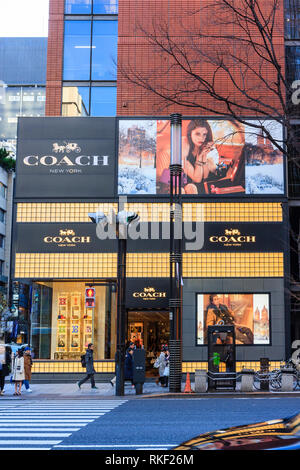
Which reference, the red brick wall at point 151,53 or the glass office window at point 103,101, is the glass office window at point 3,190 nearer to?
the glass office window at point 103,101

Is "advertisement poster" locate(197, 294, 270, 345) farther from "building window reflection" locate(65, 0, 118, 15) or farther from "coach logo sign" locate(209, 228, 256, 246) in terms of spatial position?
"building window reflection" locate(65, 0, 118, 15)

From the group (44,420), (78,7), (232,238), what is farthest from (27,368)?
(78,7)

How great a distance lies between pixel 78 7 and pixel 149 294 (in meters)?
15.4

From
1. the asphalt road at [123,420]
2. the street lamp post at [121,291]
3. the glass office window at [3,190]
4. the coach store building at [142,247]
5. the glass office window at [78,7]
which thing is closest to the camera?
the asphalt road at [123,420]

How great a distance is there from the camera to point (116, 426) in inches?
512

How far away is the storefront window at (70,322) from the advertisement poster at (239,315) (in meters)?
3.93

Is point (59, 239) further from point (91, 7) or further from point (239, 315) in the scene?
point (91, 7)

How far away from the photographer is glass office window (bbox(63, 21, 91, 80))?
30.2 m

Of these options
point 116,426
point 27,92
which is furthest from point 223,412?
point 27,92

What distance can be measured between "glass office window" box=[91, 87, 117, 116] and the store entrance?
10.2 m

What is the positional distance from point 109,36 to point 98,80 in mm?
2333

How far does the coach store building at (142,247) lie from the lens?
1033 inches

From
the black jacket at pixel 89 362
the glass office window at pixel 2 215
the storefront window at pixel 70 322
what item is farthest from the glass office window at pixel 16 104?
the black jacket at pixel 89 362
